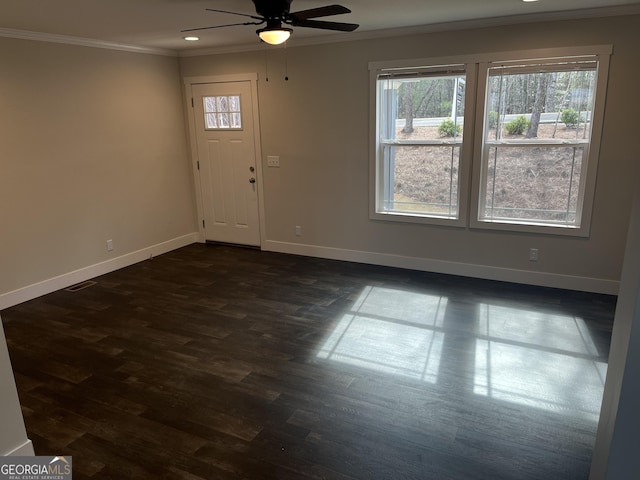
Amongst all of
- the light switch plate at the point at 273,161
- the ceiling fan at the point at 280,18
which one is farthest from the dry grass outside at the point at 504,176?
the ceiling fan at the point at 280,18

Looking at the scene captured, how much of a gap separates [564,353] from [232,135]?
438 centimetres

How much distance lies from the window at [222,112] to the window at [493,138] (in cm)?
184

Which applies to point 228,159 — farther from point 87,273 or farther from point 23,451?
point 23,451

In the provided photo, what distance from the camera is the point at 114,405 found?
2.73 meters

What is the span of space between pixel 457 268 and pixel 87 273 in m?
4.04

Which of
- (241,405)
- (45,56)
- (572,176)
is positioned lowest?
(241,405)

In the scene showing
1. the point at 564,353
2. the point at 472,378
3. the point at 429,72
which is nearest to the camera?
the point at 472,378

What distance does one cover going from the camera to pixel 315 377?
298cm

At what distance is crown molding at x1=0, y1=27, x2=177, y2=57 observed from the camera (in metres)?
4.00

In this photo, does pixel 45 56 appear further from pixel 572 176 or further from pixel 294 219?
pixel 572 176

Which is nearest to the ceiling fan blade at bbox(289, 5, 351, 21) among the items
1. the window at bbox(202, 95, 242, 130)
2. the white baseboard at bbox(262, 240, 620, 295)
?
the window at bbox(202, 95, 242, 130)

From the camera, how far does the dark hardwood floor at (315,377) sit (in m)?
2.28

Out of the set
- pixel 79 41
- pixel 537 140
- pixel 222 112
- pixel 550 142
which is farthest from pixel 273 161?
pixel 550 142

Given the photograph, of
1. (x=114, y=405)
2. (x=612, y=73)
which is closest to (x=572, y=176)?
(x=612, y=73)
